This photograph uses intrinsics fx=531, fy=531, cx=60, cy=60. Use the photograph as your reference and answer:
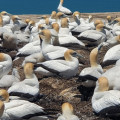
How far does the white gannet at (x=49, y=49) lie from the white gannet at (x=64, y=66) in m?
0.92

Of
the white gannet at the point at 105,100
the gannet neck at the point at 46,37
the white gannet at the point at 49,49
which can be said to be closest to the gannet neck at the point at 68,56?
the white gannet at the point at 49,49

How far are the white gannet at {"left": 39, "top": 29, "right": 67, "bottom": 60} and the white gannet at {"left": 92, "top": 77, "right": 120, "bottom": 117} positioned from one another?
366cm

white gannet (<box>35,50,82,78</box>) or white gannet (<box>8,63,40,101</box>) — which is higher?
white gannet (<box>35,50,82,78</box>)

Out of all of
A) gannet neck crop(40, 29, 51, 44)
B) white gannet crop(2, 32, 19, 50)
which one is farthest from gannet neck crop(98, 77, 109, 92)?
white gannet crop(2, 32, 19, 50)

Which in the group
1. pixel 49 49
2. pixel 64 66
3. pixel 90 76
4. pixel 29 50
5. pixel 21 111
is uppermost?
pixel 29 50

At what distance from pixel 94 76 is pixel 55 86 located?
123 cm

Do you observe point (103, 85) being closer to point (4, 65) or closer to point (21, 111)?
point (21, 111)

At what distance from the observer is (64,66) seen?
39.4 feet

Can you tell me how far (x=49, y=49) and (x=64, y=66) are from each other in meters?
1.62

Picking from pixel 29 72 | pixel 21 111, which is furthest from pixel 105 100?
pixel 29 72

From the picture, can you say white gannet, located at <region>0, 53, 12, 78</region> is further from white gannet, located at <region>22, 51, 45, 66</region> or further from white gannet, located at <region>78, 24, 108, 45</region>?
white gannet, located at <region>78, 24, 108, 45</region>

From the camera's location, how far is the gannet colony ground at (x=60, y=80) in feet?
29.4

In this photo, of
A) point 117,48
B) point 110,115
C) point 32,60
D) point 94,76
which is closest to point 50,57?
point 32,60

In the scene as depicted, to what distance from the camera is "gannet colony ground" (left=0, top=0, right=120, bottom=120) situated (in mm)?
8969
